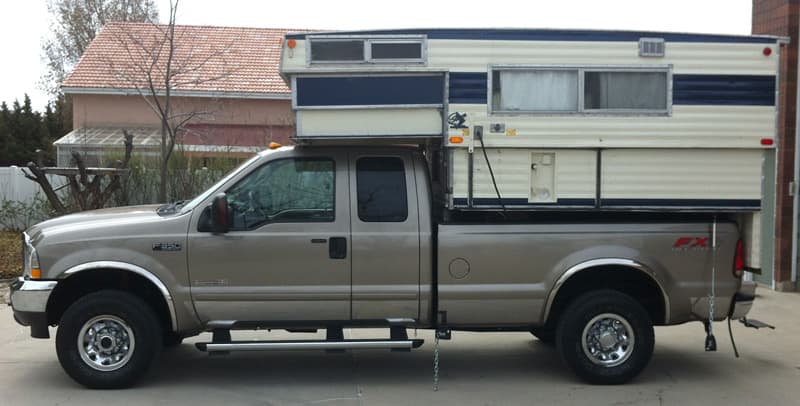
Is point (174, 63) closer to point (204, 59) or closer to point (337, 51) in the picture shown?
point (204, 59)

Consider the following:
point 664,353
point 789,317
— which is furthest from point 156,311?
point 789,317

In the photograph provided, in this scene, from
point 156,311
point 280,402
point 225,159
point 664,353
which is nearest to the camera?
point 280,402

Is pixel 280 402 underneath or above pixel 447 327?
underneath

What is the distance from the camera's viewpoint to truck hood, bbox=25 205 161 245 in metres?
6.32

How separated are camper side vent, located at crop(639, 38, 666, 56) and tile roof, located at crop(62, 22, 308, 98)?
16.3 meters

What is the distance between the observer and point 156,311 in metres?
6.65

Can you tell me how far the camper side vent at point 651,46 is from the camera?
6379 millimetres

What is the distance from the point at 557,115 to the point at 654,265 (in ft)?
4.86

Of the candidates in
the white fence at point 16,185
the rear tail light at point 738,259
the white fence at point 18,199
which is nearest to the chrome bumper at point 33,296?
the rear tail light at point 738,259

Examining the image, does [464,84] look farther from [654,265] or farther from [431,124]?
[654,265]

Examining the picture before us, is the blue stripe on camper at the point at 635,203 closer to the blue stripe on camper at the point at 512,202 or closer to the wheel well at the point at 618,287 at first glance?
the blue stripe on camper at the point at 512,202

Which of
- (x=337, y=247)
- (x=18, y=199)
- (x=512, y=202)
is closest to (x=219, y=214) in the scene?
(x=337, y=247)

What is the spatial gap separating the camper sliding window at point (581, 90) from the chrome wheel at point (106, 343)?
11.5 feet

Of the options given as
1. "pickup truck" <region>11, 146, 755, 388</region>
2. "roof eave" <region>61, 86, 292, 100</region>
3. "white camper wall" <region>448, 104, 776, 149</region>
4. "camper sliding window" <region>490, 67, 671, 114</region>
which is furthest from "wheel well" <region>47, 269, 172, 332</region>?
"roof eave" <region>61, 86, 292, 100</region>
